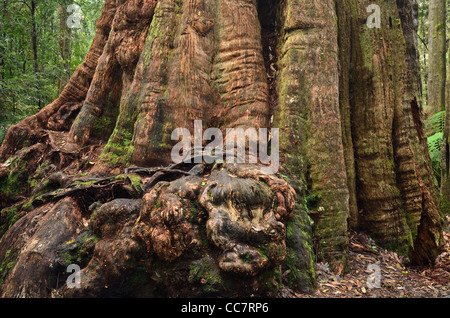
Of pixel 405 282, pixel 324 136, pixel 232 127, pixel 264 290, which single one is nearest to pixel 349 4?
pixel 324 136

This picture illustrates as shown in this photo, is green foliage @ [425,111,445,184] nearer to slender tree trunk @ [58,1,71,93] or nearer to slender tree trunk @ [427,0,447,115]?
slender tree trunk @ [427,0,447,115]

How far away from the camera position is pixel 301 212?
3291 millimetres

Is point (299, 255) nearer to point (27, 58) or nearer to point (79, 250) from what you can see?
point (79, 250)

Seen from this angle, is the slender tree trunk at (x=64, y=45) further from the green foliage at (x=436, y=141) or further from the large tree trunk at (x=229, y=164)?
the green foliage at (x=436, y=141)

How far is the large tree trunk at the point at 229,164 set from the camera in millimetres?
2520

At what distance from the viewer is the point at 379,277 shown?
338 cm

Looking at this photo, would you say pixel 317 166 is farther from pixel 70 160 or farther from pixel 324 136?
pixel 70 160

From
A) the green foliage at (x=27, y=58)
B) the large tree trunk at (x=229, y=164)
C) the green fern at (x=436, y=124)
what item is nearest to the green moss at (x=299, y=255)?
the large tree trunk at (x=229, y=164)

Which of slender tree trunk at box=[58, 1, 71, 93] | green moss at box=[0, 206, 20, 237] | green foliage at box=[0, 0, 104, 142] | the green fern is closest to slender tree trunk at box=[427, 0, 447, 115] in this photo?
the green fern

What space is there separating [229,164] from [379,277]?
6.92ft

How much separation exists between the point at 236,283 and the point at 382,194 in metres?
2.78

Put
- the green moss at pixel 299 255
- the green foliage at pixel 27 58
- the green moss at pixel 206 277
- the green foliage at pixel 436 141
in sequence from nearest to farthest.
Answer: the green moss at pixel 206 277, the green moss at pixel 299 255, the green foliage at pixel 436 141, the green foliage at pixel 27 58

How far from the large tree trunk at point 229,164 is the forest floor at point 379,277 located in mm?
182

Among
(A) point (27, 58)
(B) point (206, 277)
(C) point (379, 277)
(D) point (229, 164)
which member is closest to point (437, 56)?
(C) point (379, 277)
